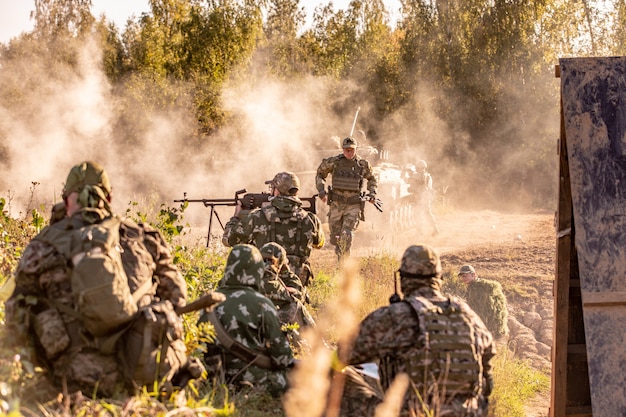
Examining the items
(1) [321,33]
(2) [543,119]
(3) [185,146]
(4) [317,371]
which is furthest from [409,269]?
(1) [321,33]

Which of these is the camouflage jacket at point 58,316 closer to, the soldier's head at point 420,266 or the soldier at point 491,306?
the soldier's head at point 420,266

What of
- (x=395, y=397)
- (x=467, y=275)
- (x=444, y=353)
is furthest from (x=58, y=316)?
(x=467, y=275)

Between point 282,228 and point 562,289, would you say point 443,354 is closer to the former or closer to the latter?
point 562,289

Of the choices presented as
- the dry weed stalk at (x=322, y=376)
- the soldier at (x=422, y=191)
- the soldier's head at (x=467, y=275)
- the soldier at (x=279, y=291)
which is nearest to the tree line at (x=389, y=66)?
the soldier at (x=422, y=191)

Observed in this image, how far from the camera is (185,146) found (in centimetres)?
2658

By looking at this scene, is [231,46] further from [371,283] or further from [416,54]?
[371,283]

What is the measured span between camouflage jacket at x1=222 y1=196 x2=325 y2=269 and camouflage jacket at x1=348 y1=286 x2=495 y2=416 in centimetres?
336

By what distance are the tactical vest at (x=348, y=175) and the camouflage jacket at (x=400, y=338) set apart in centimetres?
707

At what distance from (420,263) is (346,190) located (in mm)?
7151

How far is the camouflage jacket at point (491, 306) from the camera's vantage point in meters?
9.73

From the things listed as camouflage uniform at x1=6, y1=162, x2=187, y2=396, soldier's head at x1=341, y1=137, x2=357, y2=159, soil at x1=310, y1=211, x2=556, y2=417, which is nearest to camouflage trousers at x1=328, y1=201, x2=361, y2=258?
soldier's head at x1=341, y1=137, x2=357, y2=159

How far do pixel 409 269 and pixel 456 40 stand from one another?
30.8m

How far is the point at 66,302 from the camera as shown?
4.14 metres

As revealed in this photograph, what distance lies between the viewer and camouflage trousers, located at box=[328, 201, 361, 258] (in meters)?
11.6
